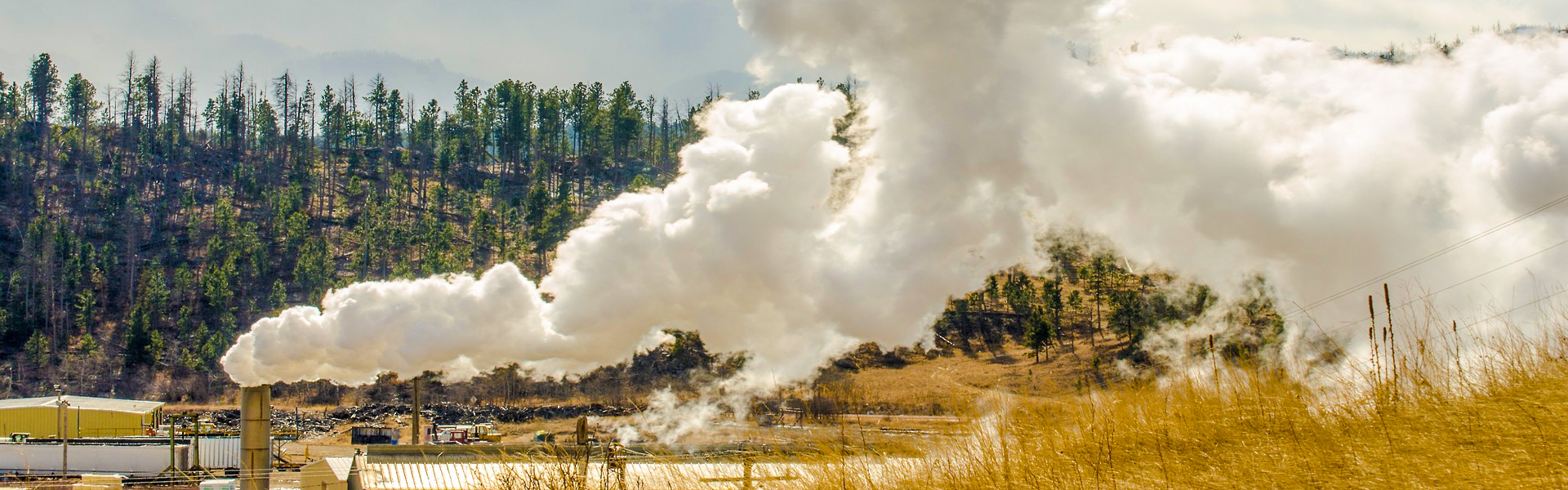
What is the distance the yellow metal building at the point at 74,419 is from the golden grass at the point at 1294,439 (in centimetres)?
6790

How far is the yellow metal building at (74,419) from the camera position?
7050cm

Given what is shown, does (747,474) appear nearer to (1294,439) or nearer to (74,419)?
(1294,439)

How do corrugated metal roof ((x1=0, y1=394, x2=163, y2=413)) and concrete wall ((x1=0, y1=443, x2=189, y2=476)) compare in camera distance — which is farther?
corrugated metal roof ((x1=0, y1=394, x2=163, y2=413))

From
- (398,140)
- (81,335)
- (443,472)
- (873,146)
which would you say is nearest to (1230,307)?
(873,146)

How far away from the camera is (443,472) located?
1489 inches

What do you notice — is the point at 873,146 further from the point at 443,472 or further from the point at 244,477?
the point at 244,477

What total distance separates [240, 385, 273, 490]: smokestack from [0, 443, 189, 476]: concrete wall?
825 inches

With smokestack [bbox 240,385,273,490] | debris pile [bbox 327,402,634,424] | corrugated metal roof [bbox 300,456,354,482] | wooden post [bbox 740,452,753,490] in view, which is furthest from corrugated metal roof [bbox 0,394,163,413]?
wooden post [bbox 740,452,753,490]

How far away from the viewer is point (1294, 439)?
632 inches

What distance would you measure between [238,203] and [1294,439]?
144m

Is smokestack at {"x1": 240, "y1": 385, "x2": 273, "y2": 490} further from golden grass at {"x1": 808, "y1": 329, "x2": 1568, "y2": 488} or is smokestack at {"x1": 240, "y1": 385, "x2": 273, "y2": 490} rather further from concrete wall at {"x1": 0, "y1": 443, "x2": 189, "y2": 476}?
golden grass at {"x1": 808, "y1": 329, "x2": 1568, "y2": 488}

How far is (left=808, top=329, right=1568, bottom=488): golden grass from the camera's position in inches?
543

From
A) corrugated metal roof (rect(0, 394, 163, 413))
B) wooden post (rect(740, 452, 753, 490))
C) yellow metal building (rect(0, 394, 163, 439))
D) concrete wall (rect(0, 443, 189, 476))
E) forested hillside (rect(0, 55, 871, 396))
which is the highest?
forested hillside (rect(0, 55, 871, 396))

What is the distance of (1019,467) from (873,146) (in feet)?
59.2
